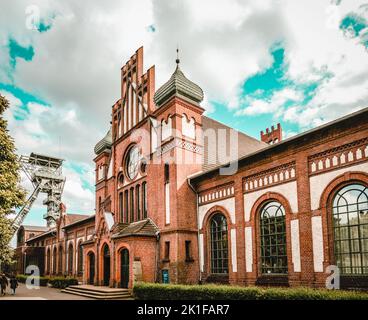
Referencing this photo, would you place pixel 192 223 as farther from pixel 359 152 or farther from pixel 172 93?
pixel 359 152

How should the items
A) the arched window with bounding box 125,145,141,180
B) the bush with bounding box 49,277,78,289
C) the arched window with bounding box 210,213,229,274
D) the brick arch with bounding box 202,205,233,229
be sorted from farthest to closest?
the bush with bounding box 49,277,78,289 → the arched window with bounding box 125,145,141,180 → the arched window with bounding box 210,213,229,274 → the brick arch with bounding box 202,205,233,229

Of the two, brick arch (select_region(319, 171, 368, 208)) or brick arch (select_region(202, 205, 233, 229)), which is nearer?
brick arch (select_region(319, 171, 368, 208))

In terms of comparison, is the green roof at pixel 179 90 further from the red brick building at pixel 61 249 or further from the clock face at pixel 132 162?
the red brick building at pixel 61 249

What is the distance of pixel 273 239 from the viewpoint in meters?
16.9

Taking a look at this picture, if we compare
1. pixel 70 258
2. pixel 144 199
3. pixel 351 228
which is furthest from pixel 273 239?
pixel 70 258

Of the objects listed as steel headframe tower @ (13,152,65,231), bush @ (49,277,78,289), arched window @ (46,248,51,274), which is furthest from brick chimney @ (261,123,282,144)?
steel headframe tower @ (13,152,65,231)

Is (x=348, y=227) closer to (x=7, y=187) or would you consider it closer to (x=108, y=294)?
(x=108, y=294)

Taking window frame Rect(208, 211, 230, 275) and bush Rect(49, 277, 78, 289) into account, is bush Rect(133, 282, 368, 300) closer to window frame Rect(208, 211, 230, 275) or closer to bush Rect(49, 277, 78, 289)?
window frame Rect(208, 211, 230, 275)

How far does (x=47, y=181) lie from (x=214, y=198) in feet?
164

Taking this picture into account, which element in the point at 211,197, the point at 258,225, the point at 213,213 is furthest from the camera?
the point at 211,197

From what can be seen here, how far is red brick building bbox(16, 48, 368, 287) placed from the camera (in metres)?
14.1

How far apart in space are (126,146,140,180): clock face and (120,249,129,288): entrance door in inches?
214

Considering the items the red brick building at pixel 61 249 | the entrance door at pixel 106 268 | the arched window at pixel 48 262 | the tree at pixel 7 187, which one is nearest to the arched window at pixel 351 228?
Answer: the entrance door at pixel 106 268
